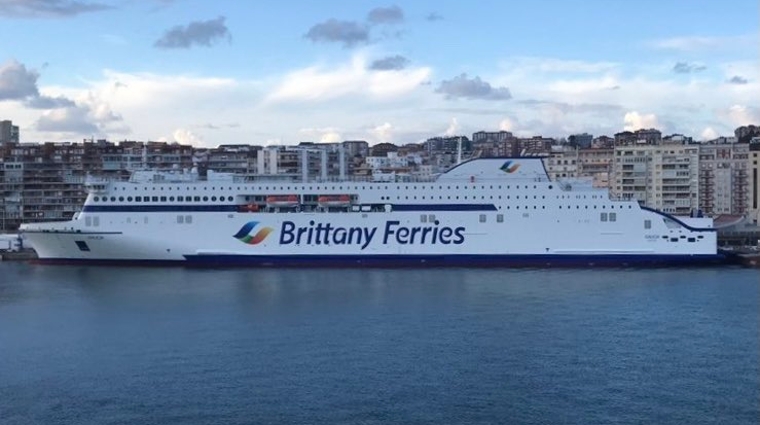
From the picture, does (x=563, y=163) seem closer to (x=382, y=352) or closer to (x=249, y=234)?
(x=249, y=234)

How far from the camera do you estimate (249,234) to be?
83.8 ft

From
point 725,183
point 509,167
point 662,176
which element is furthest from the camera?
point 725,183

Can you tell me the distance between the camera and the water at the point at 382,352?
37.0 feet

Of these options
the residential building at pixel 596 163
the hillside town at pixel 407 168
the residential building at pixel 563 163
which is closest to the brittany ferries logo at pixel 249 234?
the hillside town at pixel 407 168

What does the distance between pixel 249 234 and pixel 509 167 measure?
6.85 metres

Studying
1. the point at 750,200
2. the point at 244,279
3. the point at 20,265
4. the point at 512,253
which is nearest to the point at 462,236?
the point at 512,253

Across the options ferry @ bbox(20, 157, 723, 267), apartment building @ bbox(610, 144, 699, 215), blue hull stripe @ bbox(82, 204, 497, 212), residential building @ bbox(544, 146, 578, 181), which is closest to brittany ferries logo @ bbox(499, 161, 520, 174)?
ferry @ bbox(20, 157, 723, 267)

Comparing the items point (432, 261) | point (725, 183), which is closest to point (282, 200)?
point (432, 261)

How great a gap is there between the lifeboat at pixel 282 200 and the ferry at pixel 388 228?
0.03 m

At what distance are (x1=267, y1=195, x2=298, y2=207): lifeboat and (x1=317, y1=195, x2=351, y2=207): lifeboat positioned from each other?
65 centimetres

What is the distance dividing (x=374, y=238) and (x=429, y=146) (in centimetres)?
4294

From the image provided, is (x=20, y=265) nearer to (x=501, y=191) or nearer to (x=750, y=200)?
(x=501, y=191)

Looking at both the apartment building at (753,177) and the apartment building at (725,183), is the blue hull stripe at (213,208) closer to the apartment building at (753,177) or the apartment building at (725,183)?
the apartment building at (725,183)

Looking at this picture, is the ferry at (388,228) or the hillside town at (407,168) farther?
the hillside town at (407,168)
